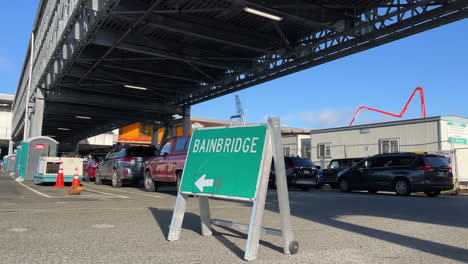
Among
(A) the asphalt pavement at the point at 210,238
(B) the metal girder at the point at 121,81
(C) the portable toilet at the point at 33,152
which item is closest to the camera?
(A) the asphalt pavement at the point at 210,238

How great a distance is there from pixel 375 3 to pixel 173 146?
8450mm

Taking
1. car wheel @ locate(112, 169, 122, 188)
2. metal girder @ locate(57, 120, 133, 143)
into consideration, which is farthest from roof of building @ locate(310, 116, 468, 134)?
car wheel @ locate(112, 169, 122, 188)

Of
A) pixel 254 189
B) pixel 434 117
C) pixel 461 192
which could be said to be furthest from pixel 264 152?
pixel 434 117

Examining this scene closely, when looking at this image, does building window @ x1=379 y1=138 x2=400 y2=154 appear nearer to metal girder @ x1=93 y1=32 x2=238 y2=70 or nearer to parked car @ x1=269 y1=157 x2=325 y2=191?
parked car @ x1=269 y1=157 x2=325 y2=191

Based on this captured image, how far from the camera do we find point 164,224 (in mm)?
6746

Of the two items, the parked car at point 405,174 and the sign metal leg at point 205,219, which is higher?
the parked car at point 405,174

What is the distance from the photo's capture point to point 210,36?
16.1m

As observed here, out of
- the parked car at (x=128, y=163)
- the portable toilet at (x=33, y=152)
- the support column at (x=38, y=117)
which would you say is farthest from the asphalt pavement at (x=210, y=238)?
the support column at (x=38, y=117)

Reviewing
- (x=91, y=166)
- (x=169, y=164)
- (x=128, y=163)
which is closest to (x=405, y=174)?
(x=169, y=164)

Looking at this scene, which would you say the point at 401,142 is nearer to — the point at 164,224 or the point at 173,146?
the point at 173,146

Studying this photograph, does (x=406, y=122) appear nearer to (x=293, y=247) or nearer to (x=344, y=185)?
(x=344, y=185)

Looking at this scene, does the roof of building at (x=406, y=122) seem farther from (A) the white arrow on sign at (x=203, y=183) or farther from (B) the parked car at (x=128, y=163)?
(A) the white arrow on sign at (x=203, y=183)

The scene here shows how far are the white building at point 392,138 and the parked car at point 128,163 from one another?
16.7 metres

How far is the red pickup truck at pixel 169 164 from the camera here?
12.9m
